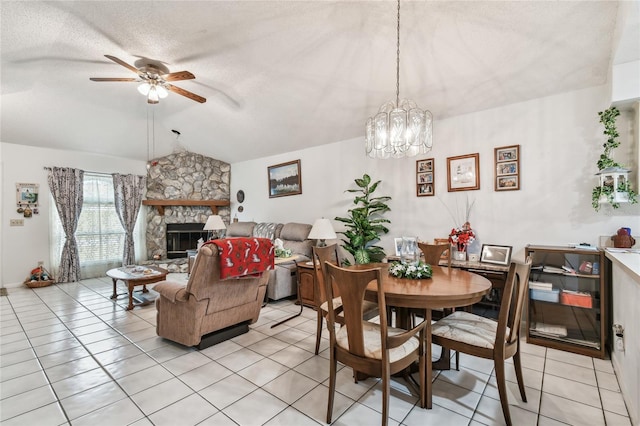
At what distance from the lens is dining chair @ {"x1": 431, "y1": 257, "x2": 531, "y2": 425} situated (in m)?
1.72

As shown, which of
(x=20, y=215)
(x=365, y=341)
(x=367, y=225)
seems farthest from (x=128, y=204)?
(x=365, y=341)

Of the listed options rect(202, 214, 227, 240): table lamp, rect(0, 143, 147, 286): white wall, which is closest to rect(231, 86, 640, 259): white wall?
rect(202, 214, 227, 240): table lamp

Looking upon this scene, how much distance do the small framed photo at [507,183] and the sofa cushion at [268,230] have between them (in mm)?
3688

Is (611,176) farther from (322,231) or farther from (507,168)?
(322,231)

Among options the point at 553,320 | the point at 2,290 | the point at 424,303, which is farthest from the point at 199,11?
the point at 2,290

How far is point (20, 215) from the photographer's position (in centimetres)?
514

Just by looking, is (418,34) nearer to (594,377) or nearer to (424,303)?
(424,303)

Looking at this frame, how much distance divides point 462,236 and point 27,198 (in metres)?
7.21

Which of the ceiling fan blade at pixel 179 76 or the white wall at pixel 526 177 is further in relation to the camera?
the ceiling fan blade at pixel 179 76

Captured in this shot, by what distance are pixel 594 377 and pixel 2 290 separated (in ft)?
26.2

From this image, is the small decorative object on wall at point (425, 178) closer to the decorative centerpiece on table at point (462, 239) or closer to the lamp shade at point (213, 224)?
the decorative centerpiece on table at point (462, 239)

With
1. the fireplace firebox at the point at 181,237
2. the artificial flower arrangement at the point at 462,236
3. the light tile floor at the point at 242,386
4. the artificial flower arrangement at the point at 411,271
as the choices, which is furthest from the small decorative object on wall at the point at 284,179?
the artificial flower arrangement at the point at 411,271

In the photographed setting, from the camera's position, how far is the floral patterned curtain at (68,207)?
5.39 meters

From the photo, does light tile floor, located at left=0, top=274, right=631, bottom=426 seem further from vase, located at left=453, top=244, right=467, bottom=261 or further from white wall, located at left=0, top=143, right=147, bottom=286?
white wall, located at left=0, top=143, right=147, bottom=286
